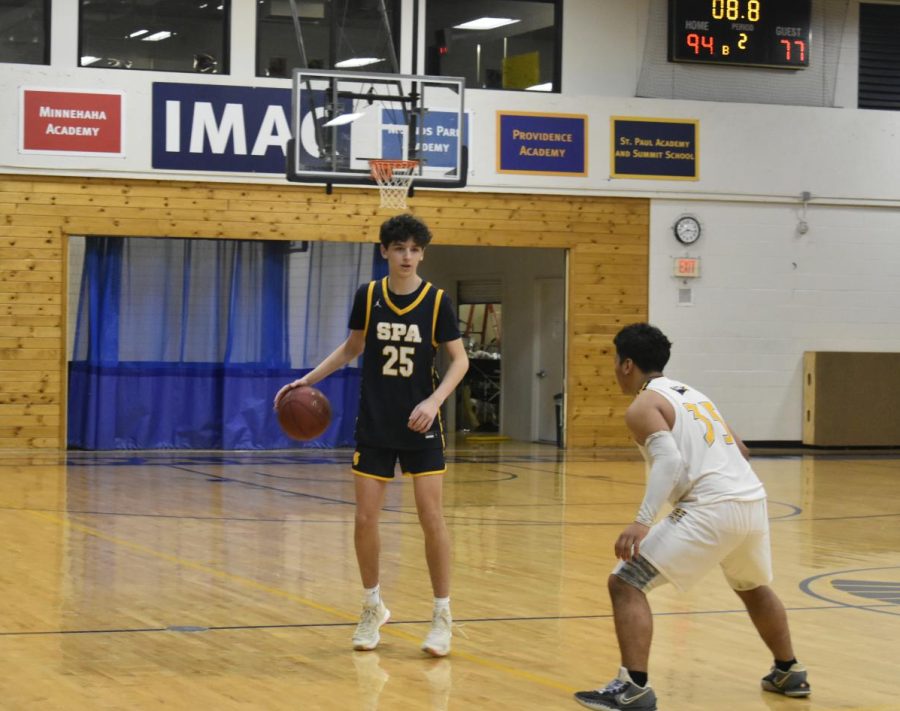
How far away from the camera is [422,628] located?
19.4 feet

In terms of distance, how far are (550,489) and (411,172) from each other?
3.88 m

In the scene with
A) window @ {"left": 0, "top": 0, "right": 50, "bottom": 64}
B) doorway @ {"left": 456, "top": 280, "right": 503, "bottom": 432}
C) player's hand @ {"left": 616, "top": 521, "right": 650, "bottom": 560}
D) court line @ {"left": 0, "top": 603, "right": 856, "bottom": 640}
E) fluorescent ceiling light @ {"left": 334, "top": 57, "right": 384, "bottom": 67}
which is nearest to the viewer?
player's hand @ {"left": 616, "top": 521, "right": 650, "bottom": 560}

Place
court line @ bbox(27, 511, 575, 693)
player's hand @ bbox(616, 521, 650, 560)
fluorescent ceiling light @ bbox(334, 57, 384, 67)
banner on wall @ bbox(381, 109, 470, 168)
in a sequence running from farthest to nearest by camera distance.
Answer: fluorescent ceiling light @ bbox(334, 57, 384, 67)
banner on wall @ bbox(381, 109, 470, 168)
court line @ bbox(27, 511, 575, 693)
player's hand @ bbox(616, 521, 650, 560)

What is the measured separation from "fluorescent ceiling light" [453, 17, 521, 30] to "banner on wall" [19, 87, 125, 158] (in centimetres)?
422

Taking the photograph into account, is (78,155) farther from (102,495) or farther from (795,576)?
(795,576)

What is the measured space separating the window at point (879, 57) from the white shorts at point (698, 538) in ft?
49.2

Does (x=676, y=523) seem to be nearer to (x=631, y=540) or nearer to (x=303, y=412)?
(x=631, y=540)

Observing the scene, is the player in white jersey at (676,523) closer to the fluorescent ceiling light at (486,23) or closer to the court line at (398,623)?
the court line at (398,623)

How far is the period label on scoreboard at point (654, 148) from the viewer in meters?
17.3

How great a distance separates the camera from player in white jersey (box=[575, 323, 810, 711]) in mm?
4473

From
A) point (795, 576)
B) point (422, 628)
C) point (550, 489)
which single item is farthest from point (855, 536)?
point (422, 628)

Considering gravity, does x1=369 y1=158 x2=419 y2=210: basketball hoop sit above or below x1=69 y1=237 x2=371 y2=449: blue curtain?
above

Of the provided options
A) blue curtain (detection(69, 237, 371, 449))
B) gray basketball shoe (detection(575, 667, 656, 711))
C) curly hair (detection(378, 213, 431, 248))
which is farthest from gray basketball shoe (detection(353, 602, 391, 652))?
blue curtain (detection(69, 237, 371, 449))

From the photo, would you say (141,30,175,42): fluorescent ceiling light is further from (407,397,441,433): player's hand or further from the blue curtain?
(407,397,441,433): player's hand
